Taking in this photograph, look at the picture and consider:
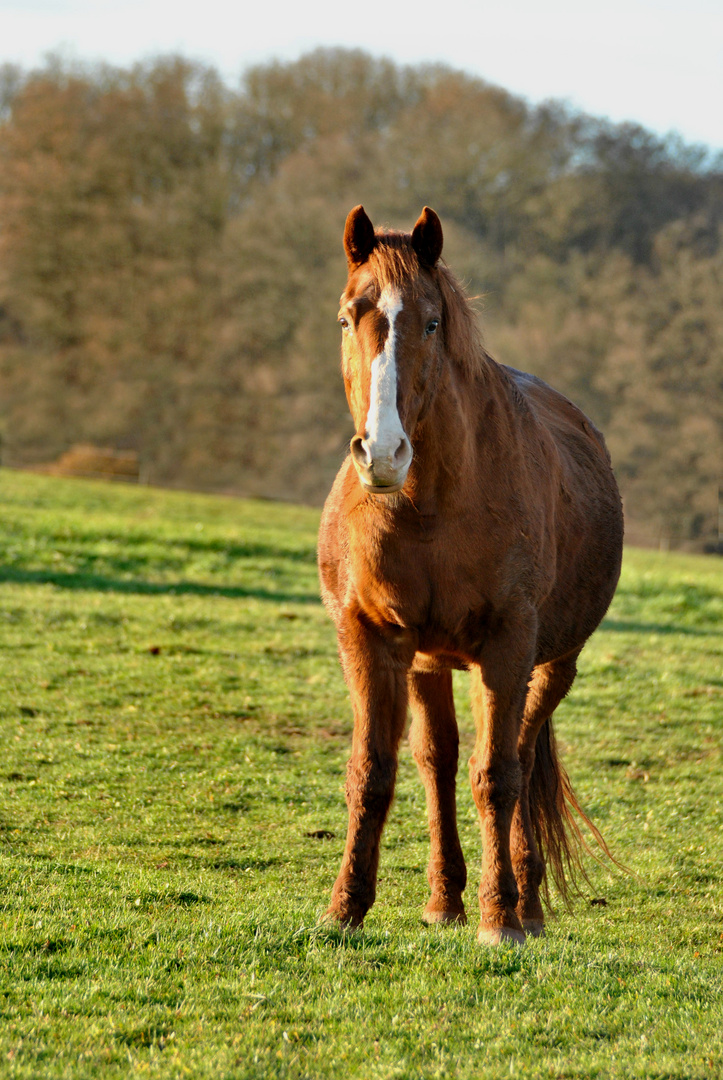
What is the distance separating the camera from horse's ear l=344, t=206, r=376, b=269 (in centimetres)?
409

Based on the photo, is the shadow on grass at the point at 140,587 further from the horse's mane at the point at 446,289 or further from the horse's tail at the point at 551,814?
the horse's mane at the point at 446,289

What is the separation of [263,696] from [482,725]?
18.4 feet

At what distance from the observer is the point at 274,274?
3866cm

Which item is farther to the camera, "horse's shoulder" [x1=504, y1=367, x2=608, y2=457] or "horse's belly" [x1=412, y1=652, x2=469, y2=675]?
"horse's shoulder" [x1=504, y1=367, x2=608, y2=457]

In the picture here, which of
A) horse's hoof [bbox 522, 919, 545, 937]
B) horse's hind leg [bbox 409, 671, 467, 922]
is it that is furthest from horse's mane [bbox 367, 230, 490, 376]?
horse's hoof [bbox 522, 919, 545, 937]

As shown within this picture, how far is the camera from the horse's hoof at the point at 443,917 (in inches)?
197

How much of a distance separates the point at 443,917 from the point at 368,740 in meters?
1.23

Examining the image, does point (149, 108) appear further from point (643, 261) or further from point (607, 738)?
point (607, 738)

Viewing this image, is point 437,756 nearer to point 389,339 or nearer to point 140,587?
point 389,339

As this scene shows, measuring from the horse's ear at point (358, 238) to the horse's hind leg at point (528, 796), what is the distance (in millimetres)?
2279

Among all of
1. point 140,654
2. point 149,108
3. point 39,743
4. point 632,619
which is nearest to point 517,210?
point 149,108

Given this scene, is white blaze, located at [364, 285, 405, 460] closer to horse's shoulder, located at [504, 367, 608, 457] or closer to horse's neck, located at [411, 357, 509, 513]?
horse's neck, located at [411, 357, 509, 513]

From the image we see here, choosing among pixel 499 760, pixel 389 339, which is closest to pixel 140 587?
pixel 499 760

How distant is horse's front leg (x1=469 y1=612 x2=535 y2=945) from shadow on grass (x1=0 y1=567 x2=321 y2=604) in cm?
1022
